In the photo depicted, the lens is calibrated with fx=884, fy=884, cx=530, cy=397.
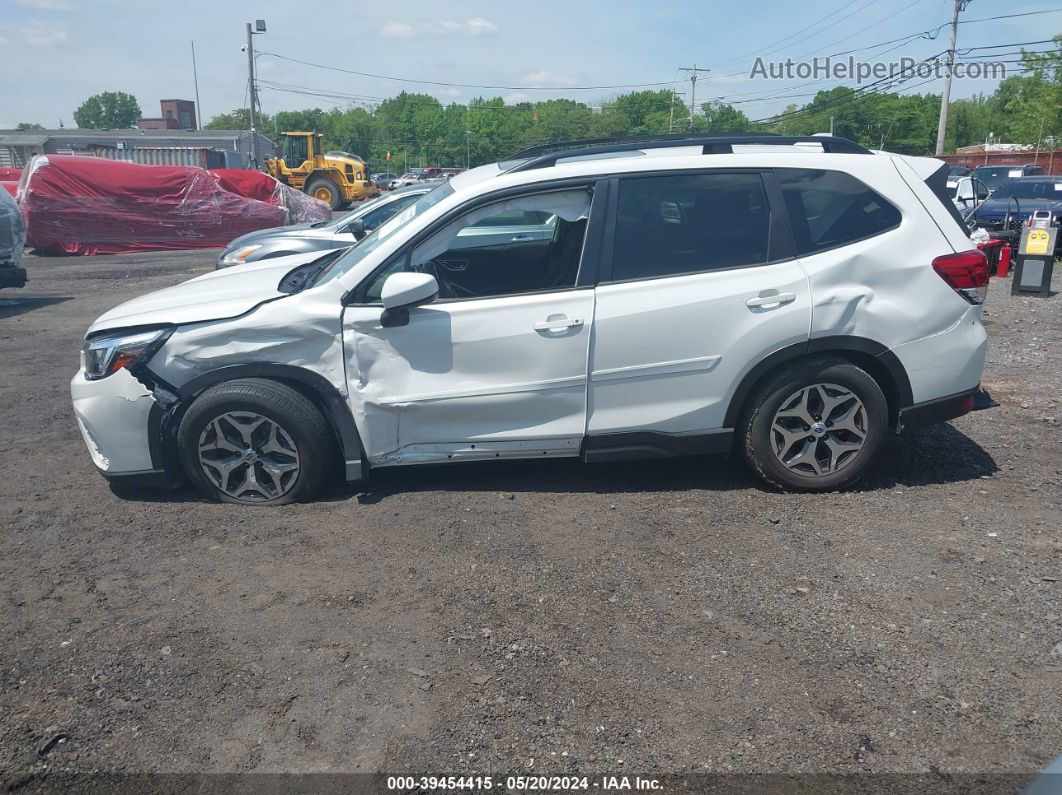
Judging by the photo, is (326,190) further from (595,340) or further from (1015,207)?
(595,340)

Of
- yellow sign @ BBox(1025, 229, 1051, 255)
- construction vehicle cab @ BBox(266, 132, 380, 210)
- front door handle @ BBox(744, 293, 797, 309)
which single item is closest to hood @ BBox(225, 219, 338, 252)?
front door handle @ BBox(744, 293, 797, 309)

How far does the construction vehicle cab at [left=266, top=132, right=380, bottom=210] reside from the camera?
36.8 metres

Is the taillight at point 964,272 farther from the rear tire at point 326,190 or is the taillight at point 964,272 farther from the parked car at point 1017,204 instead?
the rear tire at point 326,190

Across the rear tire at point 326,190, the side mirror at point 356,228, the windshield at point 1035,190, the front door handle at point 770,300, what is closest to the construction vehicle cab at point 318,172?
the rear tire at point 326,190

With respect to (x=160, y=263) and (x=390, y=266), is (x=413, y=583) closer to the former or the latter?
(x=390, y=266)

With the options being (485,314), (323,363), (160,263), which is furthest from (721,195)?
(160,263)

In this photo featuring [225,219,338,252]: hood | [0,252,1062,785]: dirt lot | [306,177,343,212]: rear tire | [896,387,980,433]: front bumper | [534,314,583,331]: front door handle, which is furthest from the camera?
[306,177,343,212]: rear tire

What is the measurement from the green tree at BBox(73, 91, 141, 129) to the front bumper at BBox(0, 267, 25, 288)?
149 m

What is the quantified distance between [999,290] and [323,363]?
10.6 metres

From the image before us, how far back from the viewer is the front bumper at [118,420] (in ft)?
15.0

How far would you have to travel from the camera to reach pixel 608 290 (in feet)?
14.8

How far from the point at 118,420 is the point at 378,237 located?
67.4 inches

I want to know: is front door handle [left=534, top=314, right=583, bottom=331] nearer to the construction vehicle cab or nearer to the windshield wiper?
the windshield wiper

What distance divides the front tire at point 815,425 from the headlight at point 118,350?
3.11 metres
